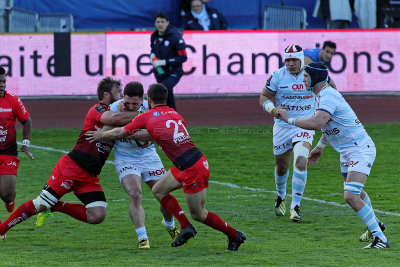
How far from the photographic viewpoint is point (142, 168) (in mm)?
9586

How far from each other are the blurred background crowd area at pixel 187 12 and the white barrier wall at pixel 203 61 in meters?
3.24

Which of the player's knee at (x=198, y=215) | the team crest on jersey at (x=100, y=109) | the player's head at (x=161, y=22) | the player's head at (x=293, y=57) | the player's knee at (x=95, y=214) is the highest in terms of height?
the player's head at (x=161, y=22)

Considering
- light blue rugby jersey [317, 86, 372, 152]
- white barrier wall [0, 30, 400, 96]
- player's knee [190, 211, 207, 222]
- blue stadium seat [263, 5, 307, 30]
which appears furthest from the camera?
blue stadium seat [263, 5, 307, 30]

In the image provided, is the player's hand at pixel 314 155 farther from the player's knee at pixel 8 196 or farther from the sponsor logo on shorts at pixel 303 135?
the player's knee at pixel 8 196

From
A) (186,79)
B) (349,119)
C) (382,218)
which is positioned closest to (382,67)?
(186,79)

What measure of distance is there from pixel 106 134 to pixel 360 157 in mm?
2580

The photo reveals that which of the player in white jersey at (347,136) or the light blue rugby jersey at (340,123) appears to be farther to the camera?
the light blue rugby jersey at (340,123)

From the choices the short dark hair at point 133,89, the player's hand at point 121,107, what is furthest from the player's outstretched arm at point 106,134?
the short dark hair at point 133,89

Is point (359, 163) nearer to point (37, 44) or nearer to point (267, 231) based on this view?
point (267, 231)

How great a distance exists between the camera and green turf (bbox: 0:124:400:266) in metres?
8.66

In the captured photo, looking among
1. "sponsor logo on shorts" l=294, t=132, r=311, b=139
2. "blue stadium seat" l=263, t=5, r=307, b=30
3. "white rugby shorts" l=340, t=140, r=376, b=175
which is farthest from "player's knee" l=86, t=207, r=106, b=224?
"blue stadium seat" l=263, t=5, r=307, b=30

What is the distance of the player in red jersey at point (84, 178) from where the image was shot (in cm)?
955

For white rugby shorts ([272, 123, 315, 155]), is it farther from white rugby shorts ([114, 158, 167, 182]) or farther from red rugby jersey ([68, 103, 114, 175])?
red rugby jersey ([68, 103, 114, 175])

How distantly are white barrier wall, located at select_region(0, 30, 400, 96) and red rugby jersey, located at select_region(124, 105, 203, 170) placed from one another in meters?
14.8
